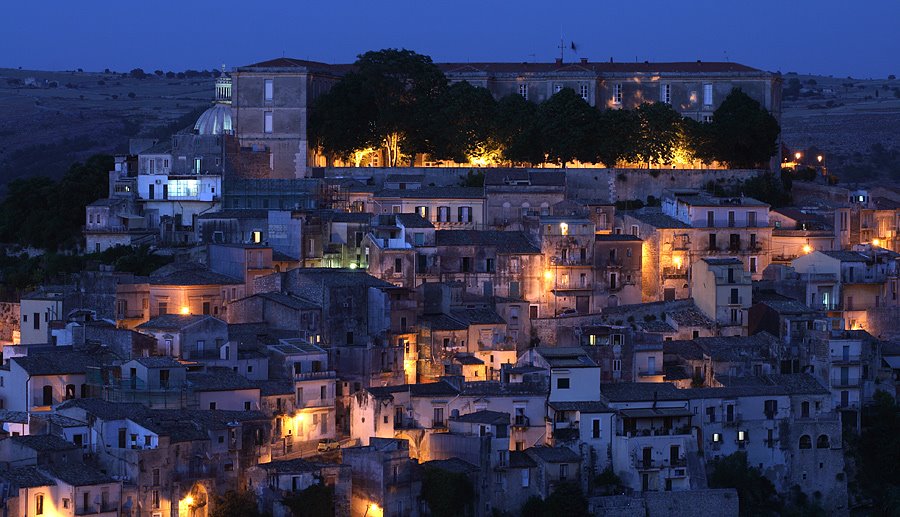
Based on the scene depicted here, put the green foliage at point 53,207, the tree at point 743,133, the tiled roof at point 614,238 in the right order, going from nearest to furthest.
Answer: the tiled roof at point 614,238 → the green foliage at point 53,207 → the tree at point 743,133

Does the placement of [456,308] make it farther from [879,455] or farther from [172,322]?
[879,455]

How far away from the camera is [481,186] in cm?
6931

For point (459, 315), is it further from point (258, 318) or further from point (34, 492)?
point (34, 492)

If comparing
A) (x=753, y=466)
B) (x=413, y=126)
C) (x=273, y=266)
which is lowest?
(x=753, y=466)

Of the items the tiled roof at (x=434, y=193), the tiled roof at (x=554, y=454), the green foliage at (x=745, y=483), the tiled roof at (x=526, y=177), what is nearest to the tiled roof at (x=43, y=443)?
the tiled roof at (x=554, y=454)

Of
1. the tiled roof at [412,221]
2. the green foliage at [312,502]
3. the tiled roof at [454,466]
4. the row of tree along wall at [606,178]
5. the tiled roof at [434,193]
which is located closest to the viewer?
the green foliage at [312,502]

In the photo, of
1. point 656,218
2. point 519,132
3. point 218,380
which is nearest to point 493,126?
point 519,132

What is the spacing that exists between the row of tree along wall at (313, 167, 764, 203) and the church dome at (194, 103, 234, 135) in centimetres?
411

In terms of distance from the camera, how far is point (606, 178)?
233 feet

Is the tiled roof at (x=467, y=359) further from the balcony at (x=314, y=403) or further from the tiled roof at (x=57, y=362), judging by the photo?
the tiled roof at (x=57, y=362)

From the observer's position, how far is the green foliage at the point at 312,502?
154 ft

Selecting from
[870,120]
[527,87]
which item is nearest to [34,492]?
[527,87]

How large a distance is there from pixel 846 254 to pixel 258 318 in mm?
17719

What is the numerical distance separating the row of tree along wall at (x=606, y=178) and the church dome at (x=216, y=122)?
4.11 metres
